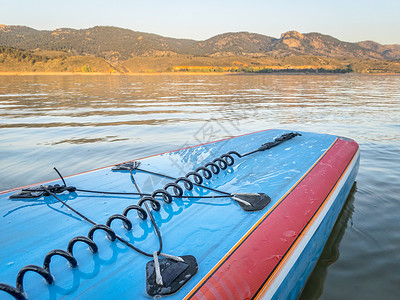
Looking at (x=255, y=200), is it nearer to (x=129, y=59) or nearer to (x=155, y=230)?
(x=155, y=230)

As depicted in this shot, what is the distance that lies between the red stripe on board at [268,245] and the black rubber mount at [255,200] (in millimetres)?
136

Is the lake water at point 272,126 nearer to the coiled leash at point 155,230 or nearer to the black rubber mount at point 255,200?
the black rubber mount at point 255,200

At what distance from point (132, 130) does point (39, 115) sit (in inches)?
210

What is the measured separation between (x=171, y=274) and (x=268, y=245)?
2.63ft

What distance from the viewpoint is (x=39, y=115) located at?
37.1 ft

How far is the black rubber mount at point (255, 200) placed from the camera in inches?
99.3

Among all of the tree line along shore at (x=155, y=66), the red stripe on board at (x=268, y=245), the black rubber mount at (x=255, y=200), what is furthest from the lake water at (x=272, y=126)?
the tree line along shore at (x=155, y=66)

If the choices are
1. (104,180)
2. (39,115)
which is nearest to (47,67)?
(39,115)

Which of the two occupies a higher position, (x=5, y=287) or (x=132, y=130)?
(x=5, y=287)

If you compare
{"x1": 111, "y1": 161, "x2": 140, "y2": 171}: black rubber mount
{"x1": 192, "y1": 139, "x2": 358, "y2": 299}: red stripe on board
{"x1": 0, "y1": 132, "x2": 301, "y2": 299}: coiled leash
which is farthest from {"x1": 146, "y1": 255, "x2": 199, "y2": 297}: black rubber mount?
{"x1": 111, "y1": 161, "x2": 140, "y2": 171}: black rubber mount

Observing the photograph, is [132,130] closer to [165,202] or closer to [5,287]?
[165,202]

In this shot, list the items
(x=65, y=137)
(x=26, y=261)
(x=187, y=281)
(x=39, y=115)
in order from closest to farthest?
1. (x=187, y=281)
2. (x=26, y=261)
3. (x=65, y=137)
4. (x=39, y=115)

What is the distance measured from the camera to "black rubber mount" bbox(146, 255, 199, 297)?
155 centimetres

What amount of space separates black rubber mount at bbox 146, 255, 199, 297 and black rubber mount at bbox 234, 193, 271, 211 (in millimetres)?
899
